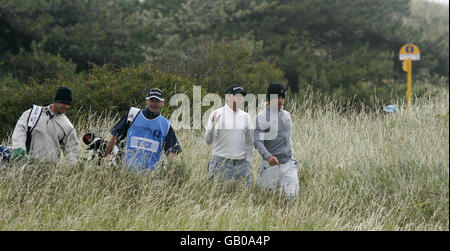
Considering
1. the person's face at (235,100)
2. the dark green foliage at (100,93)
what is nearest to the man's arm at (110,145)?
the person's face at (235,100)

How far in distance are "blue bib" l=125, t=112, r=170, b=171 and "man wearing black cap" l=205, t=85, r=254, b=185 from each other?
0.62 m

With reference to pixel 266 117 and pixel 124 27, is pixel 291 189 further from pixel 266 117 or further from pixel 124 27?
pixel 124 27

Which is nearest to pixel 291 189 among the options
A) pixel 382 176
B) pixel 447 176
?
pixel 382 176

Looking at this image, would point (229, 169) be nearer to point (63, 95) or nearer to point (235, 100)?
point (235, 100)

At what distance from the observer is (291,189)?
6.11 metres

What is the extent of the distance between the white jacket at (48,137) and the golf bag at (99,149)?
19 centimetres

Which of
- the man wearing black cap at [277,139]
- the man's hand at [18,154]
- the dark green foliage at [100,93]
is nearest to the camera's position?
the man's hand at [18,154]

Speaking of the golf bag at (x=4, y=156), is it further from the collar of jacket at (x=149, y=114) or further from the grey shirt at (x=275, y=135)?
the grey shirt at (x=275, y=135)

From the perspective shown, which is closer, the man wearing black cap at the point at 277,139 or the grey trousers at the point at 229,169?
the man wearing black cap at the point at 277,139

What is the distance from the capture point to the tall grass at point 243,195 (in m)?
5.03

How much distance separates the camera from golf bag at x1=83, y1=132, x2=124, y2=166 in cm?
602

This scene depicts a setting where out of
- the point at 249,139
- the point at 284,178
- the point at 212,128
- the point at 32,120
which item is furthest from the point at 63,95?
the point at 284,178

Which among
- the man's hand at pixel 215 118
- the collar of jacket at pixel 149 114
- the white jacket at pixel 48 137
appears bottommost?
the white jacket at pixel 48 137
